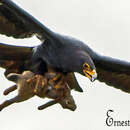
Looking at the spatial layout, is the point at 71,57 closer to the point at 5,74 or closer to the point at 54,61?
the point at 54,61

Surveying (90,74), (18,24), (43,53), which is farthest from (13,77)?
(90,74)

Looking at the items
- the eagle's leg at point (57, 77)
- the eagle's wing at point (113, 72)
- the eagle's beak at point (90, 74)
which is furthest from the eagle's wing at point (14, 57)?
the eagle's beak at point (90, 74)

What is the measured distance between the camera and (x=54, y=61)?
10836 mm

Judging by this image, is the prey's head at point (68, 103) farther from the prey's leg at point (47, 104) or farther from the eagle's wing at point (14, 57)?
the eagle's wing at point (14, 57)

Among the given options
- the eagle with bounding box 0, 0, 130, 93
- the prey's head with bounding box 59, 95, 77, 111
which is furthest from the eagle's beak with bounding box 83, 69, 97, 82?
the prey's head with bounding box 59, 95, 77, 111

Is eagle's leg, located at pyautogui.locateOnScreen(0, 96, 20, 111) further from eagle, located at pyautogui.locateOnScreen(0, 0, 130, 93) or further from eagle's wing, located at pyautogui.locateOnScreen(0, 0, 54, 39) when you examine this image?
eagle's wing, located at pyautogui.locateOnScreen(0, 0, 54, 39)

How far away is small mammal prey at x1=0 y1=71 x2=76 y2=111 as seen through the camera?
10656 millimetres

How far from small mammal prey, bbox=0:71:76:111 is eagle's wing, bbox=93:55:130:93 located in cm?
84

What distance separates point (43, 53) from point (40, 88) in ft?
2.01

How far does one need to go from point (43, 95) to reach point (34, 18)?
3.72 feet

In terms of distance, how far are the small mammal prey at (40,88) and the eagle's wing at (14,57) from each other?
429 millimetres

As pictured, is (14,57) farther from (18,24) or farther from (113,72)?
(113,72)

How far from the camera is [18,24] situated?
1118 cm

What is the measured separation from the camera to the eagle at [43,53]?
10.7 metres
